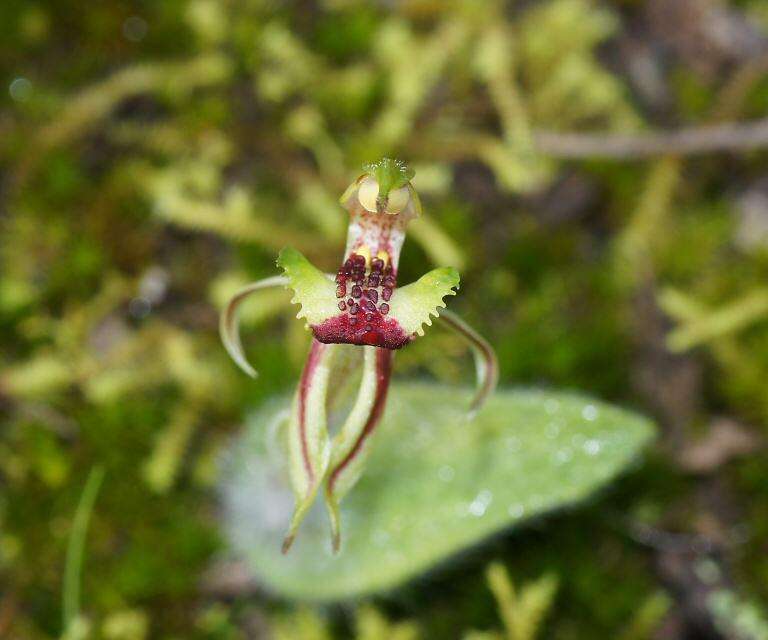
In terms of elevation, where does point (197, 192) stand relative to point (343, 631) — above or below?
above

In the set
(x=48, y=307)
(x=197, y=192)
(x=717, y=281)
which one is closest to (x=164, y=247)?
(x=197, y=192)

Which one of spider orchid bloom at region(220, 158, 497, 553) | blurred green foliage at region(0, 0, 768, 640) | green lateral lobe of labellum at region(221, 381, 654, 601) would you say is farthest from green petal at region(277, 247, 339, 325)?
blurred green foliage at region(0, 0, 768, 640)

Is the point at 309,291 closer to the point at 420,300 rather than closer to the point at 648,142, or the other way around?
the point at 420,300

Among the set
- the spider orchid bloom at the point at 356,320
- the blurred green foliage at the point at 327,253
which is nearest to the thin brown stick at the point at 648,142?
the blurred green foliage at the point at 327,253

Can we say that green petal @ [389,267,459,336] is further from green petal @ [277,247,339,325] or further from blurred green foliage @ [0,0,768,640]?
blurred green foliage @ [0,0,768,640]

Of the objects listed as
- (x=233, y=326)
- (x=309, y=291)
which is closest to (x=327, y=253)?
(x=233, y=326)

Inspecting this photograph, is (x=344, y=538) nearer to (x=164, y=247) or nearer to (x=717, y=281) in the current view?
(x=164, y=247)
